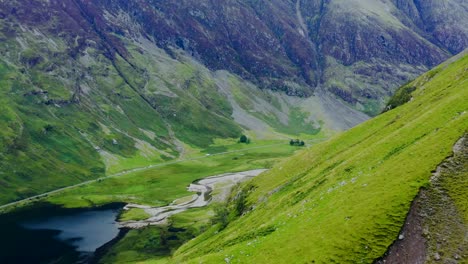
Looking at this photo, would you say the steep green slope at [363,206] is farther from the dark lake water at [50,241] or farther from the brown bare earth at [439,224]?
the dark lake water at [50,241]

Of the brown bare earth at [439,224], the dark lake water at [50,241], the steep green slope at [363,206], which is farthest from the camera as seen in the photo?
the dark lake water at [50,241]

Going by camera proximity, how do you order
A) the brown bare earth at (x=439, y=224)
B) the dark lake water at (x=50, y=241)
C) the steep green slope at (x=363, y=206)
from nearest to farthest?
the brown bare earth at (x=439, y=224) < the steep green slope at (x=363, y=206) < the dark lake water at (x=50, y=241)

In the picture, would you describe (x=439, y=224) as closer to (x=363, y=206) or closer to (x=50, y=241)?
(x=363, y=206)

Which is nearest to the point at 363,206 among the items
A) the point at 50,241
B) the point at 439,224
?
the point at 439,224

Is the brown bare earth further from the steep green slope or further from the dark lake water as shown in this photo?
the dark lake water

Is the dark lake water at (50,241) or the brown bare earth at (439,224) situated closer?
the brown bare earth at (439,224)

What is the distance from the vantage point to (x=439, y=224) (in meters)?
47.5

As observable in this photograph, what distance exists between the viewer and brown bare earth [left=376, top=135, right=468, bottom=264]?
4494cm

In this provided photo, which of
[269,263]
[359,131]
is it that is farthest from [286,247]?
[359,131]

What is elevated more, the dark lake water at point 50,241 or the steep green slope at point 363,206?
the steep green slope at point 363,206

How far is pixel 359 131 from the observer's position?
122500 millimetres

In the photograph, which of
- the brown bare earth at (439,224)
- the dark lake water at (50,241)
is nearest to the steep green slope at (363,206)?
the brown bare earth at (439,224)

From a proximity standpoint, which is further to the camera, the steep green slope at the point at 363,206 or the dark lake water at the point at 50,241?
the dark lake water at the point at 50,241

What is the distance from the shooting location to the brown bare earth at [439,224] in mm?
44938
